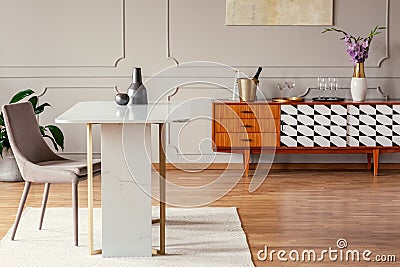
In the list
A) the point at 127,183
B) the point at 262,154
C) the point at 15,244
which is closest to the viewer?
the point at 127,183

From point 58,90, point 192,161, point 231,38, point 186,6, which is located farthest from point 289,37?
point 58,90

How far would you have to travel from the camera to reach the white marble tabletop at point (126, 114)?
3707 mm

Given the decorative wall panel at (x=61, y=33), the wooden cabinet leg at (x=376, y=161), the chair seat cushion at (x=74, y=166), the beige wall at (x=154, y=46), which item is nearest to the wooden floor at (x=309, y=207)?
the wooden cabinet leg at (x=376, y=161)

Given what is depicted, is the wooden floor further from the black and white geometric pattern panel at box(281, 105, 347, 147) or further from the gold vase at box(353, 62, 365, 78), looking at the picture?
Result: the gold vase at box(353, 62, 365, 78)

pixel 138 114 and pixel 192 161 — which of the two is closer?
pixel 138 114

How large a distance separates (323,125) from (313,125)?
8 cm

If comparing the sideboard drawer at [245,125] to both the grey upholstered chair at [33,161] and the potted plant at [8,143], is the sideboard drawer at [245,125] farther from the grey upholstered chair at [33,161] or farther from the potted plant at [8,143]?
the grey upholstered chair at [33,161]

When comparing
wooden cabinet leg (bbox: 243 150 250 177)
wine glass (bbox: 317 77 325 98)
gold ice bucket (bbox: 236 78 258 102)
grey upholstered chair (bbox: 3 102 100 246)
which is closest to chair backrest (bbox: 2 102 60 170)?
grey upholstered chair (bbox: 3 102 100 246)

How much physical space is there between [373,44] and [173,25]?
1.62 meters

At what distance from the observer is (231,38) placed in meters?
6.55

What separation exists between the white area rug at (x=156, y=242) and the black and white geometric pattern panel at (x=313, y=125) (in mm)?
1397

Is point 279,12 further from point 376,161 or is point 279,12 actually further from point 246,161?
point 376,161

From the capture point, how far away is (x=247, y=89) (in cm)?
627

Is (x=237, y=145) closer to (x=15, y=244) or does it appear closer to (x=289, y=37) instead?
(x=289, y=37)
